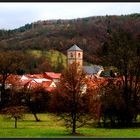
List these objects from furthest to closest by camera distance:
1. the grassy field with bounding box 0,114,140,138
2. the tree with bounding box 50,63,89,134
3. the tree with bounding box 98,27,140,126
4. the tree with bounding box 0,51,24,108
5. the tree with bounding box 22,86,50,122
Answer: the tree with bounding box 0,51,24,108 < the tree with bounding box 22,86,50,122 < the tree with bounding box 98,27,140,126 < the tree with bounding box 50,63,89,134 < the grassy field with bounding box 0,114,140,138

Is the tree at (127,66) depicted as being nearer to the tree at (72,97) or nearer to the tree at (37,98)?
the tree at (72,97)

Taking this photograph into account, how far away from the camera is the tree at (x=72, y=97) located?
118 ft

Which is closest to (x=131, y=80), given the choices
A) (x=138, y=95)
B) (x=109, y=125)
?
(x=138, y=95)

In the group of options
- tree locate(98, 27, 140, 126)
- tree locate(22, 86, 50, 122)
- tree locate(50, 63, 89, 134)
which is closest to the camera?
tree locate(50, 63, 89, 134)

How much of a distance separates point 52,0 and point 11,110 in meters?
34.3

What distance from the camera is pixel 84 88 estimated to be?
36.4 metres

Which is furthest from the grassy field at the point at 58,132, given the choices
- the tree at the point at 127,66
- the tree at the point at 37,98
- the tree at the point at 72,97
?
the tree at the point at 37,98

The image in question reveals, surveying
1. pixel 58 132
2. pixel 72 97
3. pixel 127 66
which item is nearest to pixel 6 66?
pixel 127 66

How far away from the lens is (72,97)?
36.3 metres

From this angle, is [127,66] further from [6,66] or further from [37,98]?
[6,66]

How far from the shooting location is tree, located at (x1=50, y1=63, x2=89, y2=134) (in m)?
36.0

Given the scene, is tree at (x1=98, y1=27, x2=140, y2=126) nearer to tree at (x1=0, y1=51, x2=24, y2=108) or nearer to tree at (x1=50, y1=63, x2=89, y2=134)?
tree at (x1=50, y1=63, x2=89, y2=134)

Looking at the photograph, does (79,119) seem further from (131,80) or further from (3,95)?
(3,95)

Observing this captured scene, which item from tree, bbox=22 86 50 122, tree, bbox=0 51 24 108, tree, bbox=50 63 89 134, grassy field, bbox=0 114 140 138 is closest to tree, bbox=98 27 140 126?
grassy field, bbox=0 114 140 138
